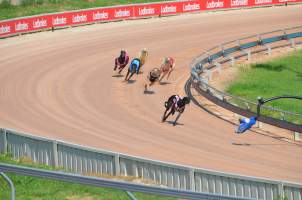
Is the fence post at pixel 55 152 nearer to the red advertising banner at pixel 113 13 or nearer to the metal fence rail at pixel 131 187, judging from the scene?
the metal fence rail at pixel 131 187

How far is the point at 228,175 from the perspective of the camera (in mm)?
15383

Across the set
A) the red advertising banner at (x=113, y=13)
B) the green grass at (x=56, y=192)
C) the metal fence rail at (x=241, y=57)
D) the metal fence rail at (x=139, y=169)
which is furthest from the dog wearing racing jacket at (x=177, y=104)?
the red advertising banner at (x=113, y=13)

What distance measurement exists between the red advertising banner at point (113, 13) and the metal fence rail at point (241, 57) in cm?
631

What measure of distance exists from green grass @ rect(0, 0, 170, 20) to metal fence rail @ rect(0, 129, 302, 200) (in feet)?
85.1

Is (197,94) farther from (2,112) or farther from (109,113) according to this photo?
(2,112)

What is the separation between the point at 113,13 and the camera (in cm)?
4459

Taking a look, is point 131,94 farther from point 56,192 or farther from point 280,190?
point 280,190

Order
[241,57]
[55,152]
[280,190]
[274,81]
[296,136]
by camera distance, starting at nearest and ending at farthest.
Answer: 1. [280,190]
2. [55,152]
3. [296,136]
4. [274,81]
5. [241,57]

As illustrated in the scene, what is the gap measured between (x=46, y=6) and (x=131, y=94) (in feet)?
66.2

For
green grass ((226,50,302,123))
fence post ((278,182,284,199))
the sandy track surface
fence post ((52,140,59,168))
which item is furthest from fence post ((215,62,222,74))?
fence post ((278,182,284,199))

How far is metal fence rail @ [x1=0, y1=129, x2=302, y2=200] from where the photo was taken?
14930 millimetres

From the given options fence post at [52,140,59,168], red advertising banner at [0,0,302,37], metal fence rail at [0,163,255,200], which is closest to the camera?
metal fence rail at [0,163,255,200]

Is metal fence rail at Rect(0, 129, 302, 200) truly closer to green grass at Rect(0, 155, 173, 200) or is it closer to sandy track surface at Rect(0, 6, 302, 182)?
green grass at Rect(0, 155, 173, 200)

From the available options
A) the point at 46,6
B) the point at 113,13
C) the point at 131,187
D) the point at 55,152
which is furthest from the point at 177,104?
the point at 46,6
